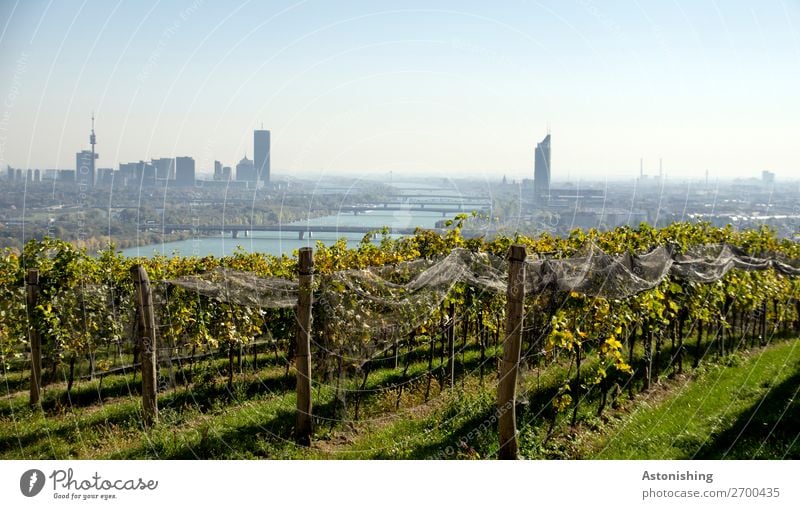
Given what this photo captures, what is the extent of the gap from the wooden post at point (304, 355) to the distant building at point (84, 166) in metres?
5.46

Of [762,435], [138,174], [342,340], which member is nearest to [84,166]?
[138,174]

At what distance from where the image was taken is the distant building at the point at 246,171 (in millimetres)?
12377

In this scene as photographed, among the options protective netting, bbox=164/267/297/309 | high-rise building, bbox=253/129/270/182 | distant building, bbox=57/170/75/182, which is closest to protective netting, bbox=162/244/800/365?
protective netting, bbox=164/267/297/309

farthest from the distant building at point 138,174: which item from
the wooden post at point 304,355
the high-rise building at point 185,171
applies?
the wooden post at point 304,355

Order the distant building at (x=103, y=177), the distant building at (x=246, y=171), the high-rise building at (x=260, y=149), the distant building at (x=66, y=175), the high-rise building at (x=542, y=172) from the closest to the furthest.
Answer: the distant building at (x=66, y=175), the high-rise building at (x=260, y=149), the distant building at (x=246, y=171), the distant building at (x=103, y=177), the high-rise building at (x=542, y=172)

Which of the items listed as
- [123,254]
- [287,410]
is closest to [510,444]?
[287,410]

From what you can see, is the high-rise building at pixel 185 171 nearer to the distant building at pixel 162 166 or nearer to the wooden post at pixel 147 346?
the distant building at pixel 162 166

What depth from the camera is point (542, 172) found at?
50.6ft

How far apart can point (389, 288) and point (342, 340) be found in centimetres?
87

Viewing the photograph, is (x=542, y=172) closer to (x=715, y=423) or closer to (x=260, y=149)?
(x=260, y=149)

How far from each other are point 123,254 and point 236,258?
1.85 meters

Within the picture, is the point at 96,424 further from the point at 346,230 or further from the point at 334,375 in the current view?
the point at 346,230

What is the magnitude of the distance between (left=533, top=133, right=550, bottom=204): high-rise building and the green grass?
551 centimetres
